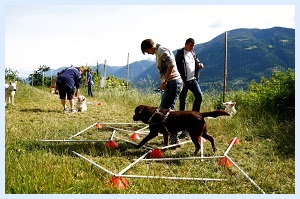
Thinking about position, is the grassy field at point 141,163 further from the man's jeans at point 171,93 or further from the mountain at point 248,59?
the mountain at point 248,59

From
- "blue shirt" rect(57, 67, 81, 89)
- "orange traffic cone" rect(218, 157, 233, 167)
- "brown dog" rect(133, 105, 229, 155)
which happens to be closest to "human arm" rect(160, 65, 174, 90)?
"brown dog" rect(133, 105, 229, 155)

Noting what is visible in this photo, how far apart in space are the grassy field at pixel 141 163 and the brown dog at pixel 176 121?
35 centimetres

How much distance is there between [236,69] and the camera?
14312 cm

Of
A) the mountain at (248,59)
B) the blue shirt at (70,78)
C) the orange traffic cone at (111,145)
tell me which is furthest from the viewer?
the mountain at (248,59)

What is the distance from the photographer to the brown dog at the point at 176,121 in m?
4.56

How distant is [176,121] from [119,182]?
1.60 meters

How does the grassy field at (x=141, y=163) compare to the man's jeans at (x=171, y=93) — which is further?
the man's jeans at (x=171, y=93)

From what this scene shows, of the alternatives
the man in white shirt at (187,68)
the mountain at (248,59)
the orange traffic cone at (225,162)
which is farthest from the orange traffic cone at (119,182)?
the mountain at (248,59)

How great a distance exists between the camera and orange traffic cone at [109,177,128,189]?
332 centimetres

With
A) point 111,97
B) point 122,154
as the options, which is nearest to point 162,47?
point 122,154

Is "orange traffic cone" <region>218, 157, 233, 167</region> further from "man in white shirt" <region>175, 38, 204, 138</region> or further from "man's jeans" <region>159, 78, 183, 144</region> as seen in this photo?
"man in white shirt" <region>175, 38, 204, 138</region>

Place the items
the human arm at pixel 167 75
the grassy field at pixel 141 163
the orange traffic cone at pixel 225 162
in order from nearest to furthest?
1. the grassy field at pixel 141 163
2. the orange traffic cone at pixel 225 162
3. the human arm at pixel 167 75
